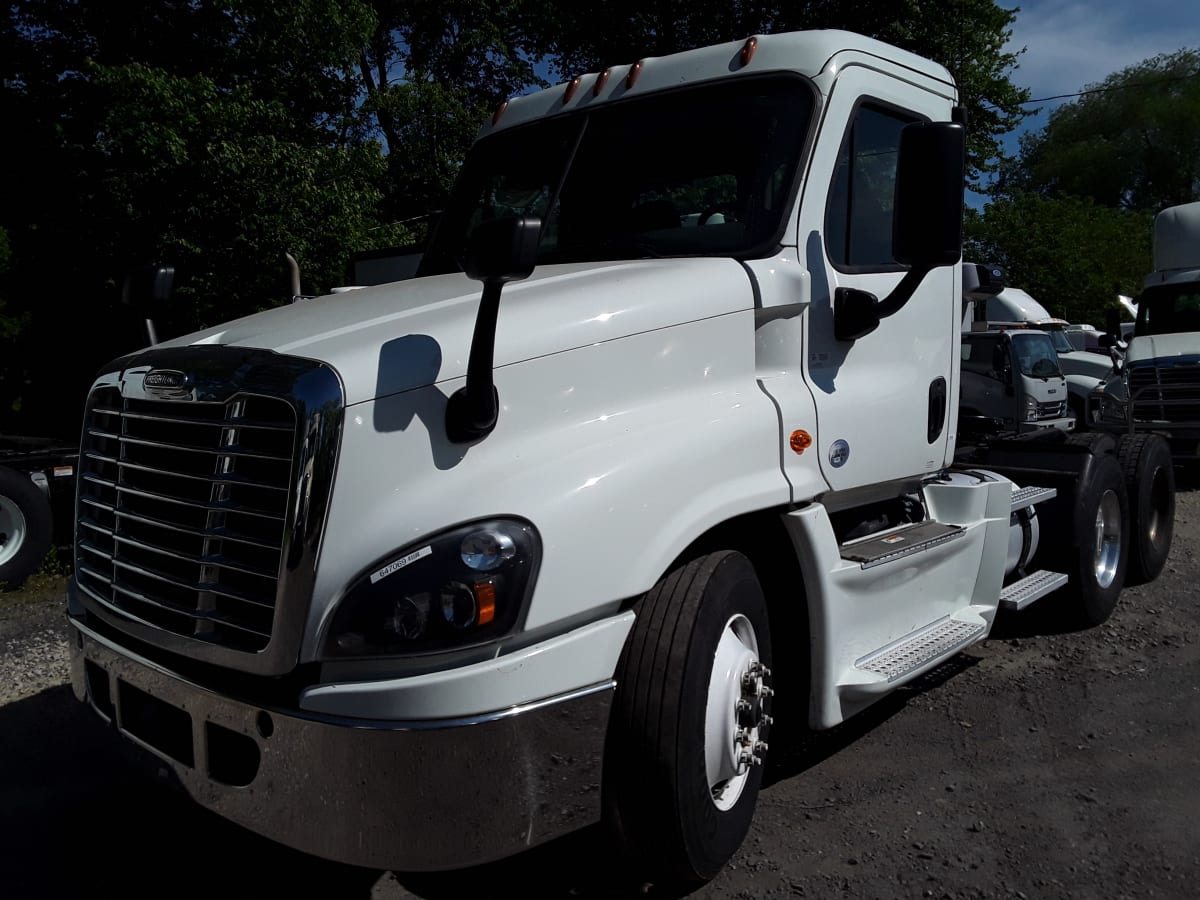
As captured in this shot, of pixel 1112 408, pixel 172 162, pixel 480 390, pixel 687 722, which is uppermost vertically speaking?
pixel 172 162

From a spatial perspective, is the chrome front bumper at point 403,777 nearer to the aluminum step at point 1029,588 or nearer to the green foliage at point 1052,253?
the aluminum step at point 1029,588

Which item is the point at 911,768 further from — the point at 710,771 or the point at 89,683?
the point at 89,683

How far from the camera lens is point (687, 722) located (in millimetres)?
2875

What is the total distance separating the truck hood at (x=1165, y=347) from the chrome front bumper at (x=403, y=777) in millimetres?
11815

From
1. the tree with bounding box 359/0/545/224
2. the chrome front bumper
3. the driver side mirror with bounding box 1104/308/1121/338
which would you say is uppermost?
the tree with bounding box 359/0/545/224

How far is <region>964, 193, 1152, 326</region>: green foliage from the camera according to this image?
32.6m

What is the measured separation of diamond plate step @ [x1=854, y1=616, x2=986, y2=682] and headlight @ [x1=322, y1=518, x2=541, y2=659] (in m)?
1.69

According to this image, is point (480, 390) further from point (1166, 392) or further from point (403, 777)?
point (1166, 392)

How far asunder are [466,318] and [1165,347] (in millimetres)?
12207

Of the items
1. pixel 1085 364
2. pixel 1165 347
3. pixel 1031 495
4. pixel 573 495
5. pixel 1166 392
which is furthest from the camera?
pixel 1085 364

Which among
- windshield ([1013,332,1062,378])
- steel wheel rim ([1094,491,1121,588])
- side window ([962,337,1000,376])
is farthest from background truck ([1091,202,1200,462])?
steel wheel rim ([1094,491,1121,588])

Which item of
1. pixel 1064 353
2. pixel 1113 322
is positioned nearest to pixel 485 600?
pixel 1113 322

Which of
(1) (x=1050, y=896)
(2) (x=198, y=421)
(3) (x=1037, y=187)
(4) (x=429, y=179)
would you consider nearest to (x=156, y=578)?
(2) (x=198, y=421)

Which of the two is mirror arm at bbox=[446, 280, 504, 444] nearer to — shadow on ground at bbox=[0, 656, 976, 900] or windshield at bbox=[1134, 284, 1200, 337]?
shadow on ground at bbox=[0, 656, 976, 900]
